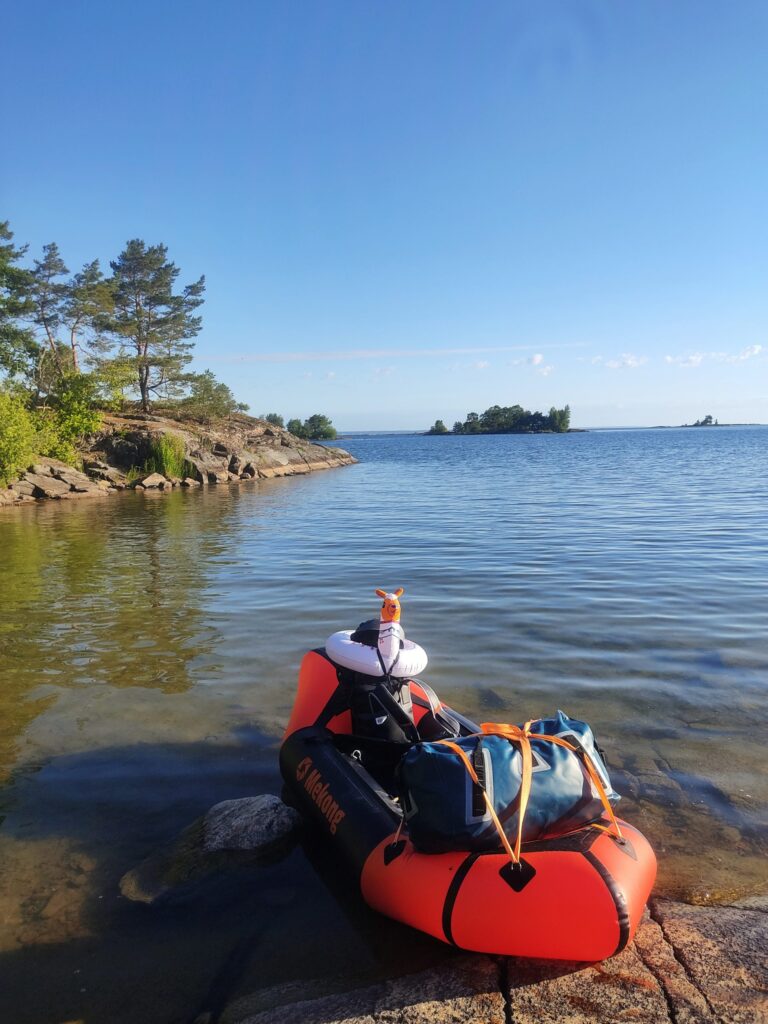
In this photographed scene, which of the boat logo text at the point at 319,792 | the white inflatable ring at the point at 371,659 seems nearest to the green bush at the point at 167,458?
the white inflatable ring at the point at 371,659

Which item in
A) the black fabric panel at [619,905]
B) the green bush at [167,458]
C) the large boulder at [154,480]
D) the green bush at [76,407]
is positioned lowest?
the black fabric panel at [619,905]

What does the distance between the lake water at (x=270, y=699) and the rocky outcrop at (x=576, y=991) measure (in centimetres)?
33

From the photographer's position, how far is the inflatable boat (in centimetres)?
333

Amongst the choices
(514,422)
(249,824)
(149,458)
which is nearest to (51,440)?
(149,458)

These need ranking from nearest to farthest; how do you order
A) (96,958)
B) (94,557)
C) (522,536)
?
(96,958)
(94,557)
(522,536)

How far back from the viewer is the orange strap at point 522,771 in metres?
3.52

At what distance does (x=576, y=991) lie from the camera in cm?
319

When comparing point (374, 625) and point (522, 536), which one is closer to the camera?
point (374, 625)

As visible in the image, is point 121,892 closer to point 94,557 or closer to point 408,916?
point 408,916

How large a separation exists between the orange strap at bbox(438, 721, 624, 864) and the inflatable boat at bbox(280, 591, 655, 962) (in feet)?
→ 0.05

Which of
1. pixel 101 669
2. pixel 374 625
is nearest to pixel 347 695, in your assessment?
pixel 374 625

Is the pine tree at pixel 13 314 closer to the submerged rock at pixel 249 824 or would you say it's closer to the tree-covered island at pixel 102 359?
the tree-covered island at pixel 102 359

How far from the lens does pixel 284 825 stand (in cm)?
491

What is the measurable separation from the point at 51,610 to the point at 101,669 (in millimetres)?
3418
